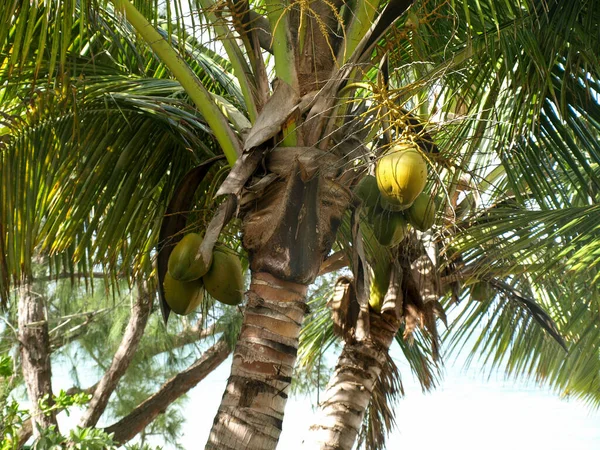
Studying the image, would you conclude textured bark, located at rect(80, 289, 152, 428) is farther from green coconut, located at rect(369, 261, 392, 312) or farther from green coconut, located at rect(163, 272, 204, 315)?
green coconut, located at rect(163, 272, 204, 315)

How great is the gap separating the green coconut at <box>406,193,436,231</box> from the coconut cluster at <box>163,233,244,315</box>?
1.77 feet

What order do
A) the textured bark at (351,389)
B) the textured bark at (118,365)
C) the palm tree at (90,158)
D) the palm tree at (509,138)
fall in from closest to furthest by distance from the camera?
the palm tree at (509,138), the palm tree at (90,158), the textured bark at (351,389), the textured bark at (118,365)

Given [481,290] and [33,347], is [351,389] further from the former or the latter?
[33,347]

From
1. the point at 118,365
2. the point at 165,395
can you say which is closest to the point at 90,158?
the point at 118,365

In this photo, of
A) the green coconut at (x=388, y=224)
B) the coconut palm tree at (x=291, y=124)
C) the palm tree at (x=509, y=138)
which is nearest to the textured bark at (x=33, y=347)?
the palm tree at (x=509, y=138)

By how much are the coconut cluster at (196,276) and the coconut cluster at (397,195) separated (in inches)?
17.7

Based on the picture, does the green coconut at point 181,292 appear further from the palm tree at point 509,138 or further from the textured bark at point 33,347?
the textured bark at point 33,347

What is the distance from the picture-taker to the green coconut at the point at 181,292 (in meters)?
2.32

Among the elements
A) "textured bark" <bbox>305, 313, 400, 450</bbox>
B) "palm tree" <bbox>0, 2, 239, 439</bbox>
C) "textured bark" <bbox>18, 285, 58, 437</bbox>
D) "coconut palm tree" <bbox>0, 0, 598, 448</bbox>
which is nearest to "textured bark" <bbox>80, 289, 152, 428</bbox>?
"textured bark" <bbox>18, 285, 58, 437</bbox>

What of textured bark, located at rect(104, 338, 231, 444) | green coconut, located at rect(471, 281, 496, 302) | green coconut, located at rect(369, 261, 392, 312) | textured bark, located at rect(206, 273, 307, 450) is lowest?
textured bark, located at rect(206, 273, 307, 450)

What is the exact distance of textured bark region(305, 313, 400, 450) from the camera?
3.88m

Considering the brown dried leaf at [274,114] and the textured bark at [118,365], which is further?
the textured bark at [118,365]

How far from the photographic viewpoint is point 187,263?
2217 mm

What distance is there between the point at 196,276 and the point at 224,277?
0.29 feet
